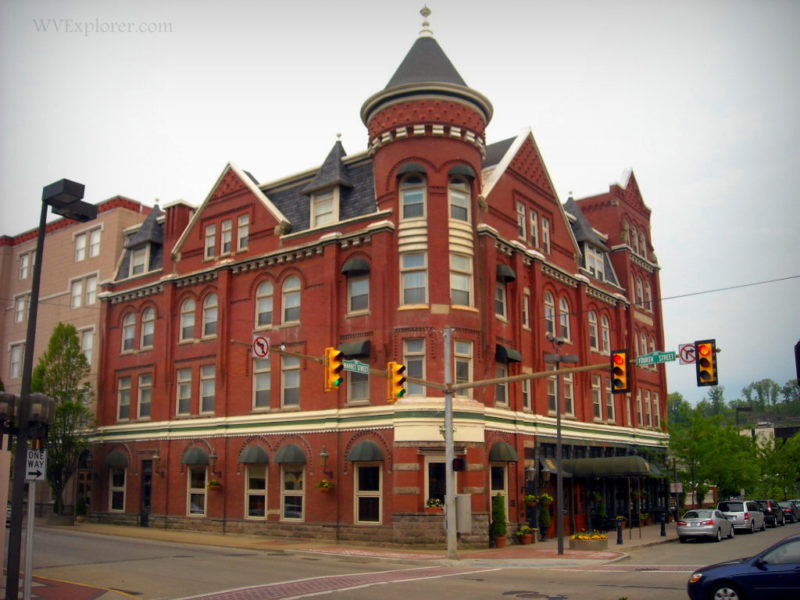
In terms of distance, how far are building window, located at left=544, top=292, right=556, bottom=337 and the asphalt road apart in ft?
41.1

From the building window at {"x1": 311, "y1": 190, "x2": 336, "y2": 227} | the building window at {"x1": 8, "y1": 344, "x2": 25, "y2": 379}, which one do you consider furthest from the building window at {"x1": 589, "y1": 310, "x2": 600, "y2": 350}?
the building window at {"x1": 8, "y1": 344, "x2": 25, "y2": 379}

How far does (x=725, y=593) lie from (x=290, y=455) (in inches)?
888

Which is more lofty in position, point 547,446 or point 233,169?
point 233,169

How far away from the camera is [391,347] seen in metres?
31.8

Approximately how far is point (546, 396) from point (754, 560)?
24539mm

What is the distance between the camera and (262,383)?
121ft

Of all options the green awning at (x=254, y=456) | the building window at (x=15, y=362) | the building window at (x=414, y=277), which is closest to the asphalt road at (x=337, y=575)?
the green awning at (x=254, y=456)

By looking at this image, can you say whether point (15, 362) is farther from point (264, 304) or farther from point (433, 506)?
point (433, 506)

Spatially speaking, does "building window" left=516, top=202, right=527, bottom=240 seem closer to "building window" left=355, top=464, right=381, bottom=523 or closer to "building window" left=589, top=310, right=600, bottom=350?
"building window" left=589, top=310, right=600, bottom=350

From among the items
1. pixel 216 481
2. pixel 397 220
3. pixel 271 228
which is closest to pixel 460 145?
pixel 397 220

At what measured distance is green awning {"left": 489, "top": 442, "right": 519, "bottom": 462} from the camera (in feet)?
106

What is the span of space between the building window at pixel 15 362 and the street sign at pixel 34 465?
42.3 meters

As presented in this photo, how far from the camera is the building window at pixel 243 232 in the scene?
3875 cm

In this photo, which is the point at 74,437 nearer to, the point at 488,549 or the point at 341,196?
the point at 341,196
